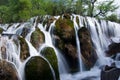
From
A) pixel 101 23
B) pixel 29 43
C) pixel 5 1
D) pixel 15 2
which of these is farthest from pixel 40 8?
pixel 29 43

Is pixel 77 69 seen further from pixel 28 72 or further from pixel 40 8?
pixel 40 8

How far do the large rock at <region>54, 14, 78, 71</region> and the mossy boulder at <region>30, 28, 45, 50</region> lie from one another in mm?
1221

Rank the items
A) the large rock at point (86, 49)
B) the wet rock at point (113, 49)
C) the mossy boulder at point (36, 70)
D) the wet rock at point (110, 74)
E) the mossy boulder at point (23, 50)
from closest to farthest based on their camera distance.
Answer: the wet rock at point (110, 74), the mossy boulder at point (36, 70), the mossy boulder at point (23, 50), the large rock at point (86, 49), the wet rock at point (113, 49)

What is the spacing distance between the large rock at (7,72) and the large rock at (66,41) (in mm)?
5937

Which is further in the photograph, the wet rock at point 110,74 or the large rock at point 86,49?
the large rock at point 86,49

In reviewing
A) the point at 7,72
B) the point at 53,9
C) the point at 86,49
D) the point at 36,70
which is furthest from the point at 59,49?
the point at 53,9

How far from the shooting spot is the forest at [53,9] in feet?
108

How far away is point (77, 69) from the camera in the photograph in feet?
61.0

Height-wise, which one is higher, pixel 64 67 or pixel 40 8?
pixel 40 8

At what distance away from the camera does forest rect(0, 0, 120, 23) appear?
33.0 metres

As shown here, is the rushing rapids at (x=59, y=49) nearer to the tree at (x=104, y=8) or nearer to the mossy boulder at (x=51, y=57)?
the mossy boulder at (x=51, y=57)

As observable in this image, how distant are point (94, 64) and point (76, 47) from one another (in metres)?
1.54

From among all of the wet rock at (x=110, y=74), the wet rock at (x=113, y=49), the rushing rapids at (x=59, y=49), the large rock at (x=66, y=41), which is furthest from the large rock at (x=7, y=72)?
the wet rock at (x=113, y=49)

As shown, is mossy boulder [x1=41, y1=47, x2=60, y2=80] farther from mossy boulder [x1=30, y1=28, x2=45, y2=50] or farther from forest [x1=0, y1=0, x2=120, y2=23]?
forest [x1=0, y1=0, x2=120, y2=23]
